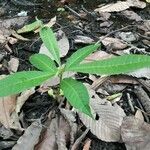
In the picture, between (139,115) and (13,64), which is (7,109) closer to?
(13,64)

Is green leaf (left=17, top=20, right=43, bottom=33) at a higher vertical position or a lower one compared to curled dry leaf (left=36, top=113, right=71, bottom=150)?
higher

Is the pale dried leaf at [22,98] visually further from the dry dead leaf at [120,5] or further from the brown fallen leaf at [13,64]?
the dry dead leaf at [120,5]

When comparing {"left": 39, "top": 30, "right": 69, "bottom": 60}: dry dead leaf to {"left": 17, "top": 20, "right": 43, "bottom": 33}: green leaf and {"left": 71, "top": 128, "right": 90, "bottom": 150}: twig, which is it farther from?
{"left": 71, "top": 128, "right": 90, "bottom": 150}: twig

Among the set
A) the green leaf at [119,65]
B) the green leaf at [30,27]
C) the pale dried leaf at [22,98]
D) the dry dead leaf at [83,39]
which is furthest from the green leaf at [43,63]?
the green leaf at [30,27]

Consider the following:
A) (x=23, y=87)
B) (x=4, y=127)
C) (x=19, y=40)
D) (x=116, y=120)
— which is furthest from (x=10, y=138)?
(x=19, y=40)

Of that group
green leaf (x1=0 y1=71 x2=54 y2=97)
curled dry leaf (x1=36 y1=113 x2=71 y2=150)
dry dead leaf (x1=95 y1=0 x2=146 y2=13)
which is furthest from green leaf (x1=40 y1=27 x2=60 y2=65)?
dry dead leaf (x1=95 y1=0 x2=146 y2=13)

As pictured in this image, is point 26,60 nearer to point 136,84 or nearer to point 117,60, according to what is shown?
point 136,84
